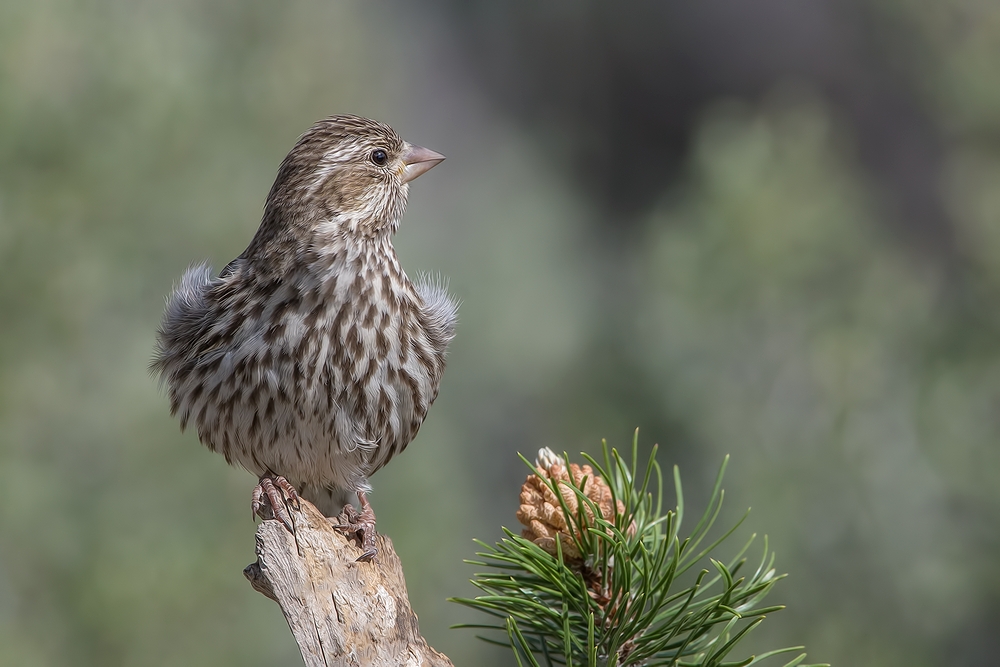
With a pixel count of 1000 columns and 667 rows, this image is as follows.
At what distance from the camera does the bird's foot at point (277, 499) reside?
2.37m

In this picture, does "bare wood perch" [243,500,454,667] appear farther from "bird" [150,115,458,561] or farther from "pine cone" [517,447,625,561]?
"bird" [150,115,458,561]

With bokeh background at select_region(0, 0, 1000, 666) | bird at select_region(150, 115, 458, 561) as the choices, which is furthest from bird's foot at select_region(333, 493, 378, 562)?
bokeh background at select_region(0, 0, 1000, 666)

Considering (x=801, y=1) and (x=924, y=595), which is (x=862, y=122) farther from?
(x=924, y=595)

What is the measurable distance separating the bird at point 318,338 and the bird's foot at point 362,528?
0.01 m

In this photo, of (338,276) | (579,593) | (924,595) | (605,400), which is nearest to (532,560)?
(579,593)

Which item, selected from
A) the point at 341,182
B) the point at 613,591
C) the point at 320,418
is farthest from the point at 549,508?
the point at 341,182

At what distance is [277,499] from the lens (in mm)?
2443

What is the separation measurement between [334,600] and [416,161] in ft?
5.77

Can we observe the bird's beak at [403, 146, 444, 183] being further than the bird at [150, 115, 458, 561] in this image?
Yes

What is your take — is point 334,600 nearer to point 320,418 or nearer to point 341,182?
point 320,418

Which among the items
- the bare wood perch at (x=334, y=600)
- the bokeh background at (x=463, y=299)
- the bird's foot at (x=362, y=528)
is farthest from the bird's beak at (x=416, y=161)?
the bokeh background at (x=463, y=299)

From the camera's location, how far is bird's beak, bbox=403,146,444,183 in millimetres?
3469

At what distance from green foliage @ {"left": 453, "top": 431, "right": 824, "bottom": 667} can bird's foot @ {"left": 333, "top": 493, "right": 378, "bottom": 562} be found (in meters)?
0.41

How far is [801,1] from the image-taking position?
12.9 metres
